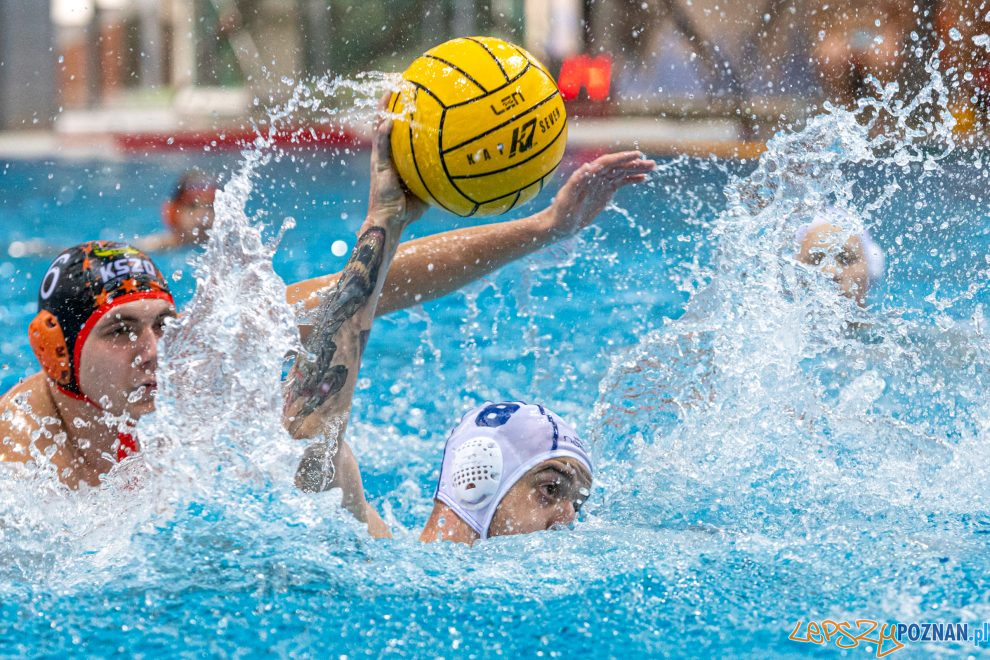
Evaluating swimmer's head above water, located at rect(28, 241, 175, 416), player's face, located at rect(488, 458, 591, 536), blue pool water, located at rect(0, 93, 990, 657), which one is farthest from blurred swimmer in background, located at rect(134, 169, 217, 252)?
player's face, located at rect(488, 458, 591, 536)

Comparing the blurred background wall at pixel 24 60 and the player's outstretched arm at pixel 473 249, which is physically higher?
the blurred background wall at pixel 24 60

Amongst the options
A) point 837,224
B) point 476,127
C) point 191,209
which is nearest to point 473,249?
point 476,127

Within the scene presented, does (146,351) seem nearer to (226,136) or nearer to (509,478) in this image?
(509,478)

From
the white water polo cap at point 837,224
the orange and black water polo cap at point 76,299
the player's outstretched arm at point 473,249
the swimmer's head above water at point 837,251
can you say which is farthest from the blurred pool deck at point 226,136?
the orange and black water polo cap at point 76,299

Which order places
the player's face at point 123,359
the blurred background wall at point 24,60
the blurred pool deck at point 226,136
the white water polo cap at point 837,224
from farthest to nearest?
the blurred background wall at point 24,60 < the blurred pool deck at point 226,136 < the white water polo cap at point 837,224 < the player's face at point 123,359

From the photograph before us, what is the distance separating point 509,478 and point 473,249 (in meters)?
0.69

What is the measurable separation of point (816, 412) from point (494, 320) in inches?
95.1

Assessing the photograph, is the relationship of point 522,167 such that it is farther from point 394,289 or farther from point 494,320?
point 494,320

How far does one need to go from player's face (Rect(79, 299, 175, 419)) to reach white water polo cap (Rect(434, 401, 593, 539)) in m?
0.72

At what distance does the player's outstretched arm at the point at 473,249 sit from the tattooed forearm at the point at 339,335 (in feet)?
1.84

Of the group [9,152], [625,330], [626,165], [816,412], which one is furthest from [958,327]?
[9,152]

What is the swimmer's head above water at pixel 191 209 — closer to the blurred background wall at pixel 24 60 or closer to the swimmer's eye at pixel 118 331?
the swimmer's eye at pixel 118 331

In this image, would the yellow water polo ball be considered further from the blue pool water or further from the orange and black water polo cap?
the orange and black water polo cap

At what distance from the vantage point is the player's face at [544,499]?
2447 millimetres
